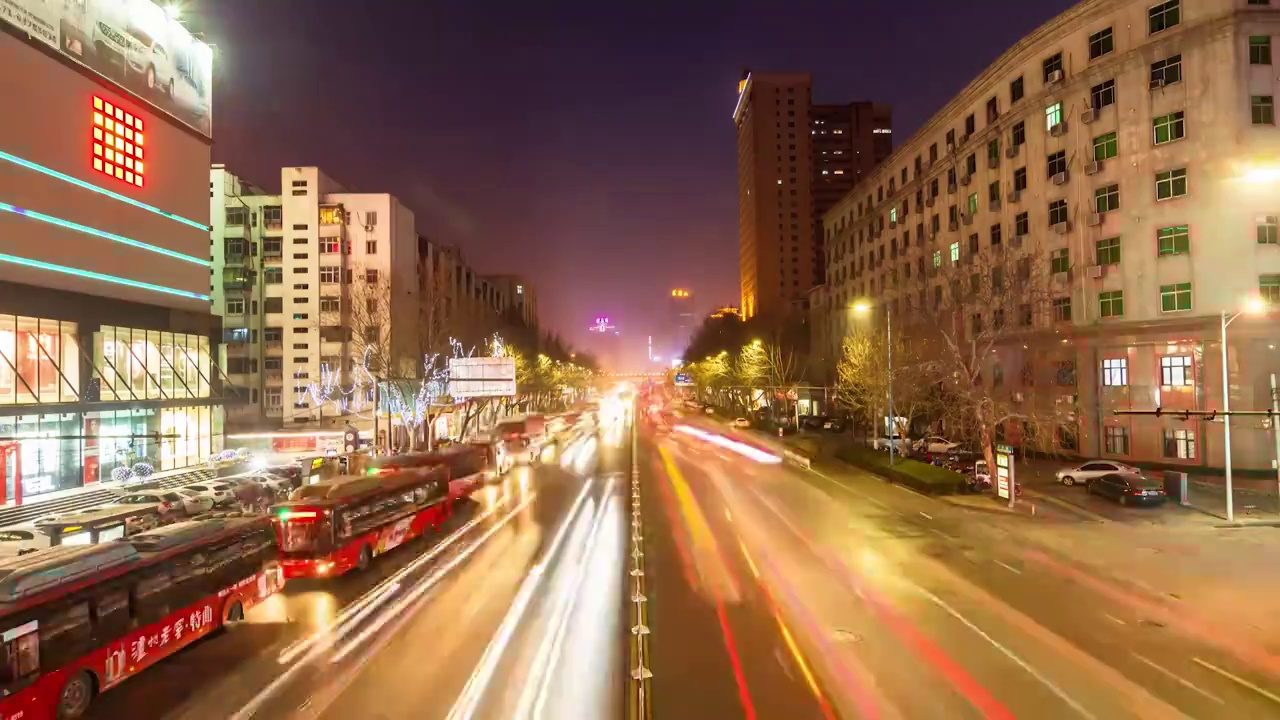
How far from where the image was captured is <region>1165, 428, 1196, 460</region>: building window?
34062 mm

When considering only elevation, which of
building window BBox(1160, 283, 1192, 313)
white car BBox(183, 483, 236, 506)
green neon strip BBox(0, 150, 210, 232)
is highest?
green neon strip BBox(0, 150, 210, 232)

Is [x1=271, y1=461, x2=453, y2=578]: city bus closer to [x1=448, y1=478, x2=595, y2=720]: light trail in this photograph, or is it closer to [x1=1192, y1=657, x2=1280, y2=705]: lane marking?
[x1=448, y1=478, x2=595, y2=720]: light trail

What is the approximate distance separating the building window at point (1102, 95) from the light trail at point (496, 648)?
122ft

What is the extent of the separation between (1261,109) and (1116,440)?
1691 cm

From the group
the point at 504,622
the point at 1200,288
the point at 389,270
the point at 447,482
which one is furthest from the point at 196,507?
the point at 389,270

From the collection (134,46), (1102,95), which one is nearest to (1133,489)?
(1102,95)

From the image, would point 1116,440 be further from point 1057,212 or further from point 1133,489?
point 1057,212

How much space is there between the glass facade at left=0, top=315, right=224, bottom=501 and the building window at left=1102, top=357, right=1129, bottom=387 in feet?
147

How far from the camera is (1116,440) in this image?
122ft

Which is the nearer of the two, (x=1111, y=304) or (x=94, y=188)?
(x=94, y=188)

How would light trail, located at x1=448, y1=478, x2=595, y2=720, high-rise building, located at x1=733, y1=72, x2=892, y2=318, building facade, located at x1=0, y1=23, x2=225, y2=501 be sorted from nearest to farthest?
light trail, located at x1=448, y1=478, x2=595, y2=720 < building facade, located at x1=0, y1=23, x2=225, y2=501 < high-rise building, located at x1=733, y1=72, x2=892, y2=318

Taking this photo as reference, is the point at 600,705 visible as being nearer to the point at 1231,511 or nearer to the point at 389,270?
the point at 1231,511

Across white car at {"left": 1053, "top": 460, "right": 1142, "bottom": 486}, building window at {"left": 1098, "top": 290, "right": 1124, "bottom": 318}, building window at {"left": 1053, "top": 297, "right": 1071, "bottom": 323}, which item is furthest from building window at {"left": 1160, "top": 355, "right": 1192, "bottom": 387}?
white car at {"left": 1053, "top": 460, "right": 1142, "bottom": 486}

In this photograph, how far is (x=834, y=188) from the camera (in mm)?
156750
